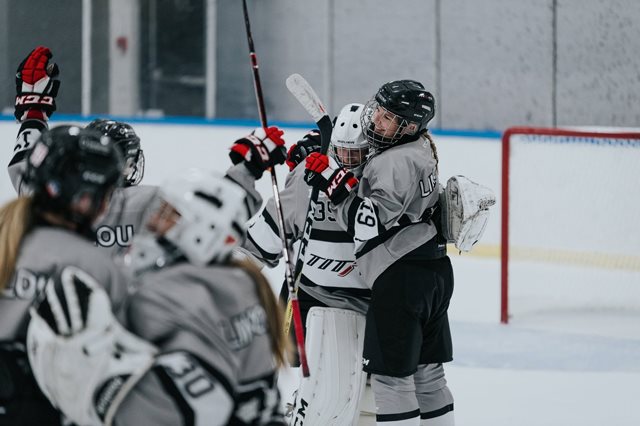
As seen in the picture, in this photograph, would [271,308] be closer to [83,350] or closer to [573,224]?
[83,350]

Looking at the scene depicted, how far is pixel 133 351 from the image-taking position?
1.50 metres

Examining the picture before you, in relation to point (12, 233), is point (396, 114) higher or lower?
higher

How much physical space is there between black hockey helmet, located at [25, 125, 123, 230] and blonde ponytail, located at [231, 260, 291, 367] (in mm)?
218

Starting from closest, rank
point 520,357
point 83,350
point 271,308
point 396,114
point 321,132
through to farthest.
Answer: point 83,350, point 271,308, point 396,114, point 321,132, point 520,357

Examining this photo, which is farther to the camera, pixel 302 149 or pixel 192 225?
pixel 302 149

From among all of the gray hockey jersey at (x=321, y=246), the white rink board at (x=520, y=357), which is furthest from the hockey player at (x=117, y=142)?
the white rink board at (x=520, y=357)

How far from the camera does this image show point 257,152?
7.06 ft

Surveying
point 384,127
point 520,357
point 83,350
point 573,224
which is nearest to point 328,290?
point 384,127

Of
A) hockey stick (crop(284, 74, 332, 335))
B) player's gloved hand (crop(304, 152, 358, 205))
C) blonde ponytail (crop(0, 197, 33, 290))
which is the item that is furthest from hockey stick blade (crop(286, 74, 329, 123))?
blonde ponytail (crop(0, 197, 33, 290))

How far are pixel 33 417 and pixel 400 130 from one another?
141 cm

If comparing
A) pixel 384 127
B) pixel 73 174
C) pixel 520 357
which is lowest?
pixel 520 357

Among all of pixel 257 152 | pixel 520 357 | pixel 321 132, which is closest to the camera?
pixel 257 152

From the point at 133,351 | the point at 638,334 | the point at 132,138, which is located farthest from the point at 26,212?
the point at 638,334

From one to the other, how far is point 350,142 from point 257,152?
78 centimetres
